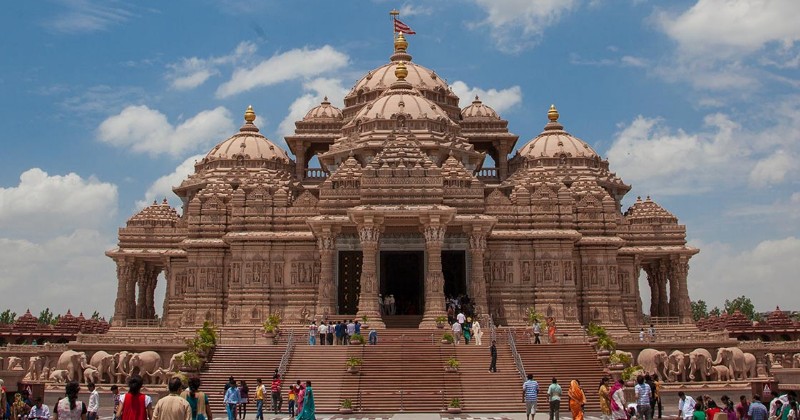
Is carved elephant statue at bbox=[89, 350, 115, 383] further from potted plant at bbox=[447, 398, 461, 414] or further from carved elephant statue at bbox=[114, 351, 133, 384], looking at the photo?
potted plant at bbox=[447, 398, 461, 414]

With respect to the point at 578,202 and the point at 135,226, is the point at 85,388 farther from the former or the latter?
the point at 578,202

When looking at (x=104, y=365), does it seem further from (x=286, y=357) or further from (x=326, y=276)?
(x=326, y=276)

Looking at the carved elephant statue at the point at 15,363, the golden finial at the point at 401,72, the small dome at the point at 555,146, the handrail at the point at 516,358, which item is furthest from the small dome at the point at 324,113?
the handrail at the point at 516,358

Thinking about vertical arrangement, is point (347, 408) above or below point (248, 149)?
below

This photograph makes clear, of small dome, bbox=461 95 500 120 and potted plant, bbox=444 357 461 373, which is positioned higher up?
small dome, bbox=461 95 500 120

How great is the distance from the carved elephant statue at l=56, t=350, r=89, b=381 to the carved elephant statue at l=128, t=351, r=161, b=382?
2.44 meters

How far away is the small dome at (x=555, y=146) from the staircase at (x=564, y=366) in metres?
26.7

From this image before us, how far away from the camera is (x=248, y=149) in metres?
63.2

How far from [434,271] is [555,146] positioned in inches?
849

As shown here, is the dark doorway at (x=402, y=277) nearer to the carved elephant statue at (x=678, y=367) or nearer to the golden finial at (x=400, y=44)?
the carved elephant statue at (x=678, y=367)

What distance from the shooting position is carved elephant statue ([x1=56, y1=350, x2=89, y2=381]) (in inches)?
1535

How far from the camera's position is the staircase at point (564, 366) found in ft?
109

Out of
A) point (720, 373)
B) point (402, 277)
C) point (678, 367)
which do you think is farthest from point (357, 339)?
point (720, 373)

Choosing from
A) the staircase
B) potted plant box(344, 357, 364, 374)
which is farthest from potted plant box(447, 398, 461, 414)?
potted plant box(344, 357, 364, 374)
